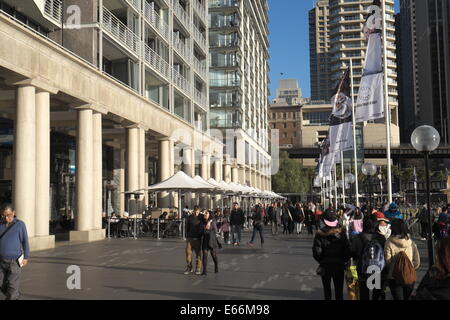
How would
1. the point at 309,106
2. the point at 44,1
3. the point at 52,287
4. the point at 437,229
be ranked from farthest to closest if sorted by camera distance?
the point at 309,106, the point at 44,1, the point at 437,229, the point at 52,287

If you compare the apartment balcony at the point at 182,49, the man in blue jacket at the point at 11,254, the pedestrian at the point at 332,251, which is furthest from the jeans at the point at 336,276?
the apartment balcony at the point at 182,49

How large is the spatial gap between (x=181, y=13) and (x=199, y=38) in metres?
6.65

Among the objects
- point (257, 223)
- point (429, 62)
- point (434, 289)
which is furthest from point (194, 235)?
point (429, 62)

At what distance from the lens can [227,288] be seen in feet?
34.8

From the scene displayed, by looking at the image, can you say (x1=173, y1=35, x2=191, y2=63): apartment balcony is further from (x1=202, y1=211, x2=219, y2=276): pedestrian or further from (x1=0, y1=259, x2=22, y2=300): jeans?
(x1=0, y1=259, x2=22, y2=300): jeans

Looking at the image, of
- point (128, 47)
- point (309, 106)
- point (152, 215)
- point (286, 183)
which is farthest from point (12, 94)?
point (309, 106)

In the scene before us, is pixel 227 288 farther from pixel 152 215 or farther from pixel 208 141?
pixel 208 141

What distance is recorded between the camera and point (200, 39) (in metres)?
49.3

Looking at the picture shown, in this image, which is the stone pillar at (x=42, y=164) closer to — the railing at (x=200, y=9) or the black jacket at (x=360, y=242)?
the black jacket at (x=360, y=242)

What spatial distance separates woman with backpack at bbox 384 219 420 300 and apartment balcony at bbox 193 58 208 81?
41.0m

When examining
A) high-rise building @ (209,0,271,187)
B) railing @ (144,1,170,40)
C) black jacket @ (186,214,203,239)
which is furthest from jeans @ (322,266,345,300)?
high-rise building @ (209,0,271,187)

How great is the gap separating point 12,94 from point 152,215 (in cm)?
1032

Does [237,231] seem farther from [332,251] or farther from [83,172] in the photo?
[332,251]
